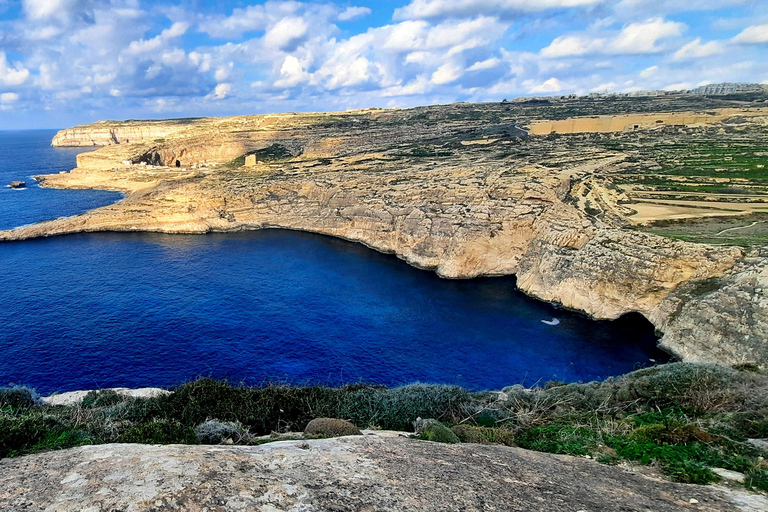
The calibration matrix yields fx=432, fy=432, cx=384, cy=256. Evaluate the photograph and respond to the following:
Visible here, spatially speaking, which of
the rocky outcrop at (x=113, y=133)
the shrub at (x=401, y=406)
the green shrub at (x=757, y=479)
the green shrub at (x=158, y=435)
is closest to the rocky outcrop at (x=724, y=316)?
the shrub at (x=401, y=406)

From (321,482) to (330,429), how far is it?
426cm

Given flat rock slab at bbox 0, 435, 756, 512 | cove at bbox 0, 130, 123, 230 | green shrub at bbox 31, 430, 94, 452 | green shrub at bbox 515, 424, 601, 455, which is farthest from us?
cove at bbox 0, 130, 123, 230

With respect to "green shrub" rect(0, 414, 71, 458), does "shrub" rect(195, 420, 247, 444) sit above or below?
below

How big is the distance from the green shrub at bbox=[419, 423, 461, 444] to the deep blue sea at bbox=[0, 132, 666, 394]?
18.3m

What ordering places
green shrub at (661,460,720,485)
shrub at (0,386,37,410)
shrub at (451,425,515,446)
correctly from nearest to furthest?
1. green shrub at (661,460,720,485)
2. shrub at (451,425,515,446)
3. shrub at (0,386,37,410)

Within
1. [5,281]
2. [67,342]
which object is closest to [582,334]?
[67,342]

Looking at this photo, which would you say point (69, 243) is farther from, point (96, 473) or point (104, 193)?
point (96, 473)

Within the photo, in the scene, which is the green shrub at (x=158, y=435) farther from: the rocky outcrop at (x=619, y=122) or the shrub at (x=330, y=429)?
the rocky outcrop at (x=619, y=122)

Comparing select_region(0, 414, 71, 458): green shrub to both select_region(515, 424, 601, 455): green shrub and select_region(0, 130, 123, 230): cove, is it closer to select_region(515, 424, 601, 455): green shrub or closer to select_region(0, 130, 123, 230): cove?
select_region(515, 424, 601, 455): green shrub

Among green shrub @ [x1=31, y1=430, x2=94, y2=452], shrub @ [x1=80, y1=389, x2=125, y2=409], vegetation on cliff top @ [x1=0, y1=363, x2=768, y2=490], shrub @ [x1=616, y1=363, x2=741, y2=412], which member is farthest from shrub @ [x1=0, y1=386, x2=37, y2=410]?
shrub @ [x1=616, y1=363, x2=741, y2=412]

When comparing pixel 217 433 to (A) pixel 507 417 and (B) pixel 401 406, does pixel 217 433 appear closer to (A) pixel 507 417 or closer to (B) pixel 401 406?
(B) pixel 401 406

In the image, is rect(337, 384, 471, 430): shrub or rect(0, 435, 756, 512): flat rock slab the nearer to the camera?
rect(0, 435, 756, 512): flat rock slab

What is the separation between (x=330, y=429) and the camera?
11.9 meters

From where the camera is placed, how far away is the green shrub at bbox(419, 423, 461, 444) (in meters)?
11.0
